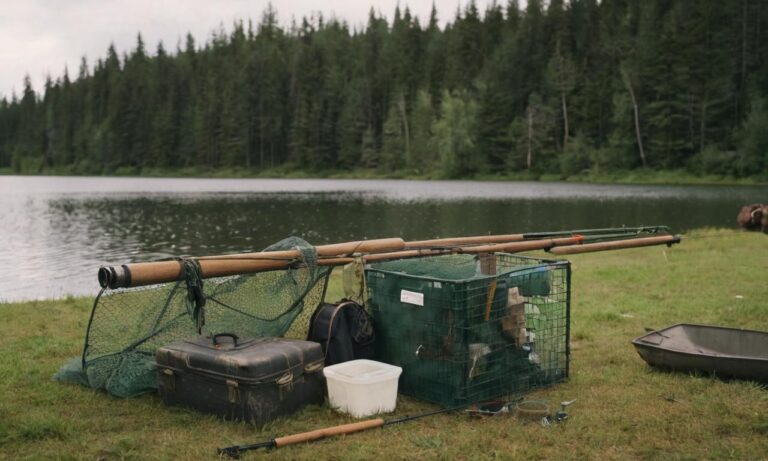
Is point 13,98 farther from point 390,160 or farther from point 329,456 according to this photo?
point 329,456

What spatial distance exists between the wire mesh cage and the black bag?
0.69ft

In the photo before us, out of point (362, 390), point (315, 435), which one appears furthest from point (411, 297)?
point (315, 435)

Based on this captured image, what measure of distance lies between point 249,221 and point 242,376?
105 feet

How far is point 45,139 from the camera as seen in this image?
166000 mm

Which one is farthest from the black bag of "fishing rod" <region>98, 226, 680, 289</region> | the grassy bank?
the grassy bank

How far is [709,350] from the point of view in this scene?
24.9 ft

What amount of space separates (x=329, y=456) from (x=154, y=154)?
139722 mm

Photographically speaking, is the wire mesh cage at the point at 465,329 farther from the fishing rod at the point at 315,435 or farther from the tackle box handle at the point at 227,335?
the tackle box handle at the point at 227,335

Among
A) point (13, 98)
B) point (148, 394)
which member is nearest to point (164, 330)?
point (148, 394)

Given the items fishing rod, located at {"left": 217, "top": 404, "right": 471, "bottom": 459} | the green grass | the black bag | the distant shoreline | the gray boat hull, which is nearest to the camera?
fishing rod, located at {"left": 217, "top": 404, "right": 471, "bottom": 459}

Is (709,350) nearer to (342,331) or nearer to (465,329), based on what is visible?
(465,329)

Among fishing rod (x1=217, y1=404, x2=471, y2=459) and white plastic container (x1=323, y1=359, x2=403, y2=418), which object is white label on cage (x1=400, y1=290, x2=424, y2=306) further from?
fishing rod (x1=217, y1=404, x2=471, y2=459)

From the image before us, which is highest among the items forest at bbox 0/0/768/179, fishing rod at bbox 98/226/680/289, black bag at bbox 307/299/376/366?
forest at bbox 0/0/768/179

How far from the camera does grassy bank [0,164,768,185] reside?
2913 inches
